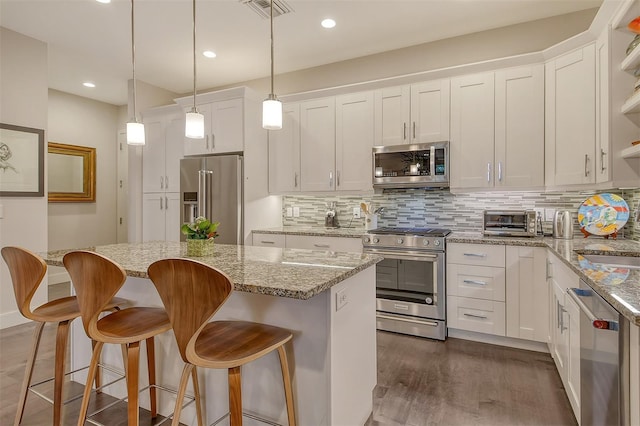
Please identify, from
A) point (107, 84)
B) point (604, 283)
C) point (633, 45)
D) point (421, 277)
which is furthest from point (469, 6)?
point (107, 84)

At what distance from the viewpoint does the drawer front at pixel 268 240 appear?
3.80 meters

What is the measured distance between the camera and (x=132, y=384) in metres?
1.50

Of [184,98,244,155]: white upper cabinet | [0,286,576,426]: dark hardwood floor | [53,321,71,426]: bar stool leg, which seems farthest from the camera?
[184,98,244,155]: white upper cabinet

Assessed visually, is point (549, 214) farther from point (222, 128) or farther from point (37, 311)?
point (37, 311)

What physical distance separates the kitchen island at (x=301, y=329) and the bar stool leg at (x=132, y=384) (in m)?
0.32

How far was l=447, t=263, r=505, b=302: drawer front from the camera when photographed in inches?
114

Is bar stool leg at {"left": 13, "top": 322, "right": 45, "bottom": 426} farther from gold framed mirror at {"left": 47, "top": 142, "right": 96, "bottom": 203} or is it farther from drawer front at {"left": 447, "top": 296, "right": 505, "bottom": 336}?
gold framed mirror at {"left": 47, "top": 142, "right": 96, "bottom": 203}

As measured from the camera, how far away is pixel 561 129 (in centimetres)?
280

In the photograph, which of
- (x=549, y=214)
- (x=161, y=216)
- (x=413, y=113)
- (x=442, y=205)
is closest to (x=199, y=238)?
(x=413, y=113)

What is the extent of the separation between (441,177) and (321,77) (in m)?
1.92

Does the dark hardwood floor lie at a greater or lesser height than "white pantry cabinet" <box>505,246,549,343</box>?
lesser

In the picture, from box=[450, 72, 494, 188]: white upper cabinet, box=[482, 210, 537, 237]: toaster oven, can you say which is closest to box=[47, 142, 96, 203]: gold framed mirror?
box=[450, 72, 494, 188]: white upper cabinet

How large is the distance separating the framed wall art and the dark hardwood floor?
4.71ft

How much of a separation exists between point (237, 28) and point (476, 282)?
316 centimetres
